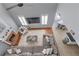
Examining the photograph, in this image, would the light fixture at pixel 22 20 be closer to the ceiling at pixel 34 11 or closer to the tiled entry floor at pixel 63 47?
the ceiling at pixel 34 11

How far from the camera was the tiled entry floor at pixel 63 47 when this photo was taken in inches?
32.1

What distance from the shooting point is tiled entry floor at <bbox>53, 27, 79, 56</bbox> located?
2.68 ft

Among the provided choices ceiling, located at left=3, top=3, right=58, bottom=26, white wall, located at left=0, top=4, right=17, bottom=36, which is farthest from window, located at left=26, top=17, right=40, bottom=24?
white wall, located at left=0, top=4, right=17, bottom=36

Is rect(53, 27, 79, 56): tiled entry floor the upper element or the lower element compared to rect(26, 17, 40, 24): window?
lower

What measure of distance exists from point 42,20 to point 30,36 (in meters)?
0.20

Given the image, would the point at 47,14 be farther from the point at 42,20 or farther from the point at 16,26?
the point at 16,26

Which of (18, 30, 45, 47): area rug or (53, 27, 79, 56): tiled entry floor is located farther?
(18, 30, 45, 47): area rug

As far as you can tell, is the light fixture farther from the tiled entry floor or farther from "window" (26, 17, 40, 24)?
the tiled entry floor

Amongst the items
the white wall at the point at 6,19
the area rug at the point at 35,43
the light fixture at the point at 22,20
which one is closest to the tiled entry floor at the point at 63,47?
the area rug at the point at 35,43

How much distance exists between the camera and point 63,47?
925 millimetres

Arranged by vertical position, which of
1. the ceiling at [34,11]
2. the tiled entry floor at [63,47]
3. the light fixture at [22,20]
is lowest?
the tiled entry floor at [63,47]

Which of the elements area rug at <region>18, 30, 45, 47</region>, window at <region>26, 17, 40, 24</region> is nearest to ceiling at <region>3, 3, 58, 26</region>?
window at <region>26, 17, 40, 24</region>

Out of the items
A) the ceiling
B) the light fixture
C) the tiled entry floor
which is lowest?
the tiled entry floor

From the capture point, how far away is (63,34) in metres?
0.99
